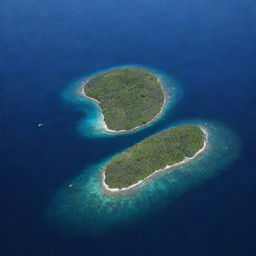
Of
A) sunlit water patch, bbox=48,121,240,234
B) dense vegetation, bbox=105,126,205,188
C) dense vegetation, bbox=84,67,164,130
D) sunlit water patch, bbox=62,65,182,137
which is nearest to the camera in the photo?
sunlit water patch, bbox=48,121,240,234

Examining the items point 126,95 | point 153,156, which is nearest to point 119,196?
point 153,156

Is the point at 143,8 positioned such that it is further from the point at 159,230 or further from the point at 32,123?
the point at 159,230

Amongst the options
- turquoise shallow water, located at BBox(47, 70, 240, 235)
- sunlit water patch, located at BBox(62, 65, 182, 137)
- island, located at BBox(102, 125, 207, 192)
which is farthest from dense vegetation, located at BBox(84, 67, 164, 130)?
turquoise shallow water, located at BBox(47, 70, 240, 235)

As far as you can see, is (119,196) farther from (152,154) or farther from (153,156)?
(152,154)

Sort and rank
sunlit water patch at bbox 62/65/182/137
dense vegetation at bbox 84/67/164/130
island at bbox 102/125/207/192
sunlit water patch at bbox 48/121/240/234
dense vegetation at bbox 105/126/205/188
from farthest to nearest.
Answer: dense vegetation at bbox 84/67/164/130, sunlit water patch at bbox 62/65/182/137, dense vegetation at bbox 105/126/205/188, island at bbox 102/125/207/192, sunlit water patch at bbox 48/121/240/234

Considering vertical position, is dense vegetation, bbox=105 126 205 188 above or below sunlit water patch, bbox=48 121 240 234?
above

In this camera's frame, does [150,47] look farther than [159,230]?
Yes

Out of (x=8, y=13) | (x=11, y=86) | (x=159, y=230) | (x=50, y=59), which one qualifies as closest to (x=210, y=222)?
(x=159, y=230)

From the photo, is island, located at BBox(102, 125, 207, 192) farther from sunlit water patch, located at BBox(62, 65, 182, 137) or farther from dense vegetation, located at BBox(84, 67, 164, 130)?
Result: dense vegetation, located at BBox(84, 67, 164, 130)
